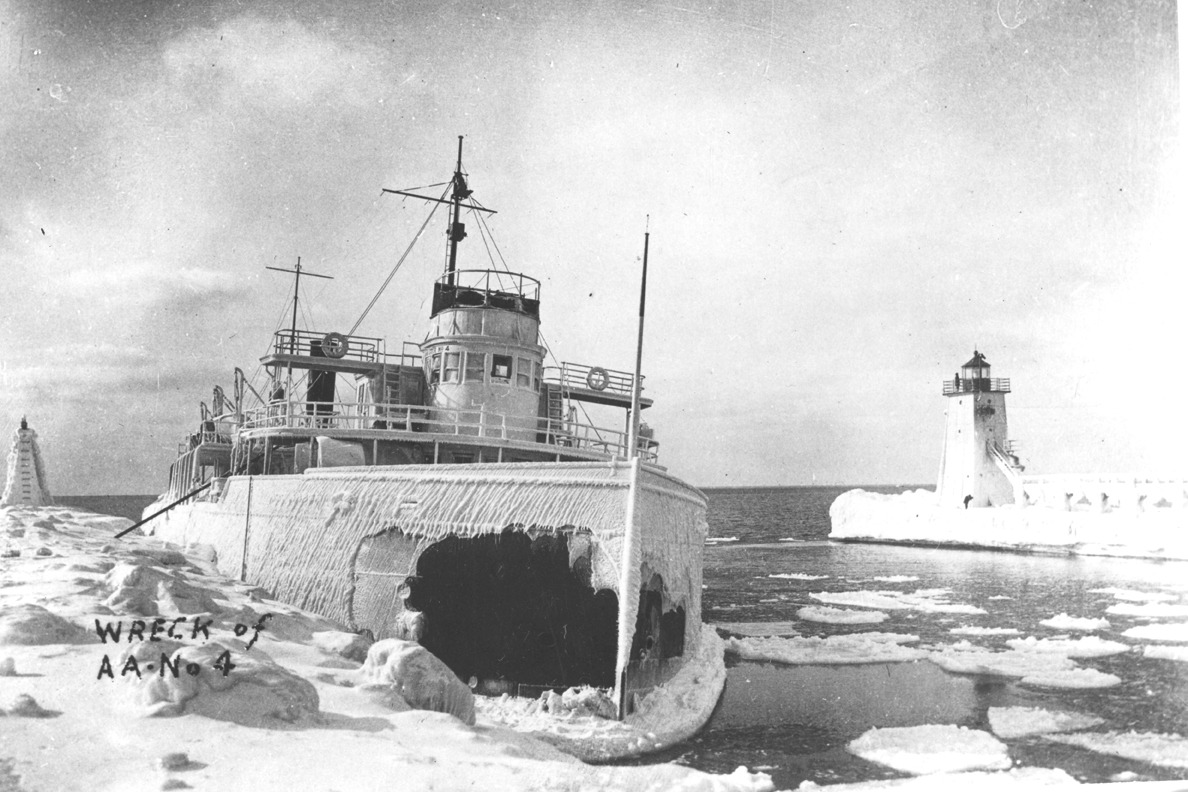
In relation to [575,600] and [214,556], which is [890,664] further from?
[214,556]

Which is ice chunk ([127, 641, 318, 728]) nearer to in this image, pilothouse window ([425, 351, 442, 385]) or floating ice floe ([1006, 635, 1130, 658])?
pilothouse window ([425, 351, 442, 385])

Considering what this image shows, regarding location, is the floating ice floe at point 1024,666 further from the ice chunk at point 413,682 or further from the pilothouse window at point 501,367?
the ice chunk at point 413,682

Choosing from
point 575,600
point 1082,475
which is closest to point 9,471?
point 575,600

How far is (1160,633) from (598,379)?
12194 mm

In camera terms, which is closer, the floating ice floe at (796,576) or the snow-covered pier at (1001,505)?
the floating ice floe at (796,576)

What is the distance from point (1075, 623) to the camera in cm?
1683

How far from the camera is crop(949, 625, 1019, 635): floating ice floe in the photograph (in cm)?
1614

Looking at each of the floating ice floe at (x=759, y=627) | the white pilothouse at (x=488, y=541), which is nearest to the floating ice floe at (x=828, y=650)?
the floating ice floe at (x=759, y=627)

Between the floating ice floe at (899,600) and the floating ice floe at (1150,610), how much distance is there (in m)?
2.95

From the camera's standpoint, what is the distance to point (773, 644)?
1460cm

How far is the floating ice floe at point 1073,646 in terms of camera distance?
13789 mm

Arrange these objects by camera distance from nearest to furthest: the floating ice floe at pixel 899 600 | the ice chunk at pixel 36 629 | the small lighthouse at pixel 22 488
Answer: the ice chunk at pixel 36 629, the small lighthouse at pixel 22 488, the floating ice floe at pixel 899 600

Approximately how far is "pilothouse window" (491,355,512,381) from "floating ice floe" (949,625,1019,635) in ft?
35.8

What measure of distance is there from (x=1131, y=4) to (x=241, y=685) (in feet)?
30.7
